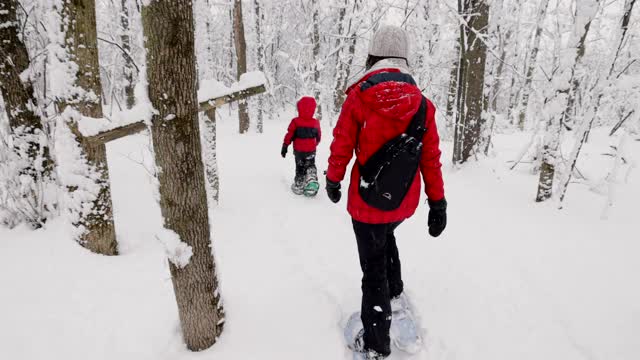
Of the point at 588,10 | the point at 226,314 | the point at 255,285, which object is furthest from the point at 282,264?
the point at 588,10

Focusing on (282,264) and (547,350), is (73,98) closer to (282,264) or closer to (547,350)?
(282,264)

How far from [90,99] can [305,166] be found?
11.1 feet

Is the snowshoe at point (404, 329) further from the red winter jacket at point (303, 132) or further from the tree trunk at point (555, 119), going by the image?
the red winter jacket at point (303, 132)

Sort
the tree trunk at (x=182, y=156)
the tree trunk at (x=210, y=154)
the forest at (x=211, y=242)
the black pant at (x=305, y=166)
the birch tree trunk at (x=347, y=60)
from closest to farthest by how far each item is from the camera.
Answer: the tree trunk at (x=182, y=156) → the forest at (x=211, y=242) → the tree trunk at (x=210, y=154) → the black pant at (x=305, y=166) → the birch tree trunk at (x=347, y=60)

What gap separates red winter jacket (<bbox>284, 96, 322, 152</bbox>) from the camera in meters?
5.63

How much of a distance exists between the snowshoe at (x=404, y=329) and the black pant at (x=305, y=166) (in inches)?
130

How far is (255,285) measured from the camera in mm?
2848

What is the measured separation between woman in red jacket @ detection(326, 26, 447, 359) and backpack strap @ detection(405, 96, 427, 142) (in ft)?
0.08

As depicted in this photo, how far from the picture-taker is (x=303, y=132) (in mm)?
5723

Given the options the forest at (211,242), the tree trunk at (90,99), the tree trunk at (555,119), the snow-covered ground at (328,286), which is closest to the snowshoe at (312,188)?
the forest at (211,242)

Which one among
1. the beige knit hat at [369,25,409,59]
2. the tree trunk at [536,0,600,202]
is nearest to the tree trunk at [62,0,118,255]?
the beige knit hat at [369,25,409,59]

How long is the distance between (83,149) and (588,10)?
5627 mm

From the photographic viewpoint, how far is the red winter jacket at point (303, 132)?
563 cm

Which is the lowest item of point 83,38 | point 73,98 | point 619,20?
point 73,98
